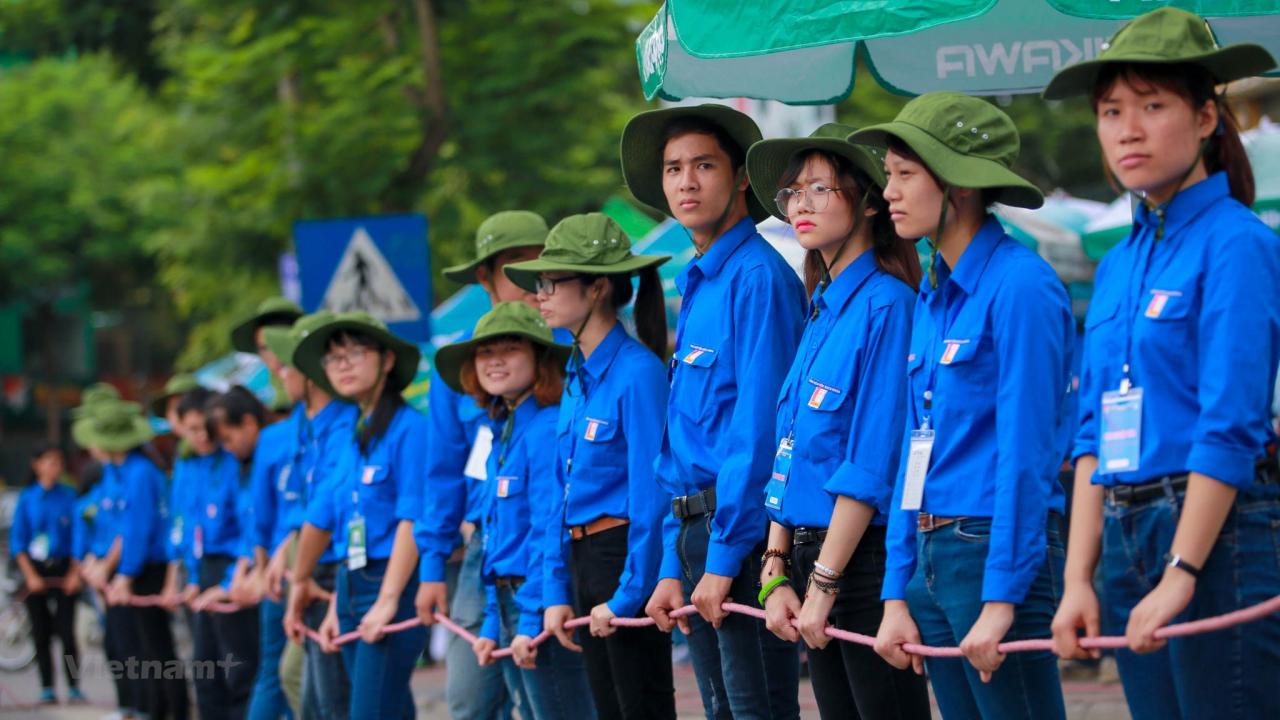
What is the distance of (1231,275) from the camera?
11.5ft

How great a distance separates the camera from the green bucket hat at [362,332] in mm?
7906

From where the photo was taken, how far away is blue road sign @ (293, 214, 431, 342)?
10664mm

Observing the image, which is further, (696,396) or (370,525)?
(370,525)

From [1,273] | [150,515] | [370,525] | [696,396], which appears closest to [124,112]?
[1,273]

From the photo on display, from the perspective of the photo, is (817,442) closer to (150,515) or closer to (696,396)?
(696,396)

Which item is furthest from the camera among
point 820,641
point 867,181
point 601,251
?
point 601,251

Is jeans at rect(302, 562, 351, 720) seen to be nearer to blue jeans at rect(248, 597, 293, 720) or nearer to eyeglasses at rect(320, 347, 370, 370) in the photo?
blue jeans at rect(248, 597, 293, 720)


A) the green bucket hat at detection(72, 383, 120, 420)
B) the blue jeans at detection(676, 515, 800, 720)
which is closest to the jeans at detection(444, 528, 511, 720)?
the blue jeans at detection(676, 515, 800, 720)

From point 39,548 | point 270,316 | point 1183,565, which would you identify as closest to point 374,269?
point 270,316

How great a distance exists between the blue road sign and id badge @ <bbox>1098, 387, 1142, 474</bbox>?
24.1 ft

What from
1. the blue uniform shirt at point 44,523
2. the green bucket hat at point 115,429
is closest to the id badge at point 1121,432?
the green bucket hat at point 115,429

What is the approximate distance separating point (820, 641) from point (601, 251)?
6.84 ft

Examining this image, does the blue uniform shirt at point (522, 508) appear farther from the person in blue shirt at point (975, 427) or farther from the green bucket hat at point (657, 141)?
the person in blue shirt at point (975, 427)

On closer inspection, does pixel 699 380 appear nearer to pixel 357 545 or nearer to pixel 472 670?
pixel 472 670
